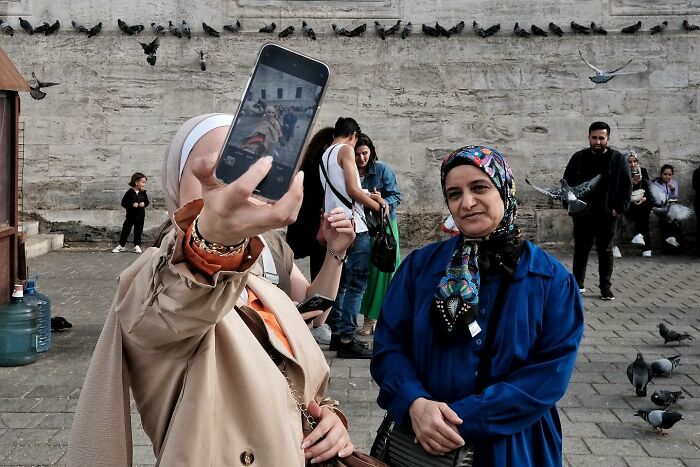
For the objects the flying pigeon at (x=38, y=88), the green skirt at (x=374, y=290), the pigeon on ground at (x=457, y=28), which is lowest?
the green skirt at (x=374, y=290)

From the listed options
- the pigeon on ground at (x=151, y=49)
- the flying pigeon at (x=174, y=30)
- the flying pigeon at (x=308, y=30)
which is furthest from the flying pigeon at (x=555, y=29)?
the pigeon on ground at (x=151, y=49)

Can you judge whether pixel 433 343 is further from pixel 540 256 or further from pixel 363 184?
pixel 363 184

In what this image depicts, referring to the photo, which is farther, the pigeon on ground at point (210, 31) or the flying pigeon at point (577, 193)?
the pigeon on ground at point (210, 31)

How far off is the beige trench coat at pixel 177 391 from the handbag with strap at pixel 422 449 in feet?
2.34

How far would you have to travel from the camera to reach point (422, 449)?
2.37 meters

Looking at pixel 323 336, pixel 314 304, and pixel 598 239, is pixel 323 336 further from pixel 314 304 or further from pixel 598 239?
pixel 314 304

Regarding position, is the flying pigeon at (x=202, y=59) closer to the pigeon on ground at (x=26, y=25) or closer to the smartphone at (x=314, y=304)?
the pigeon on ground at (x=26, y=25)

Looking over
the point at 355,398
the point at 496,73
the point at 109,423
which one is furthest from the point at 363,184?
the point at 496,73

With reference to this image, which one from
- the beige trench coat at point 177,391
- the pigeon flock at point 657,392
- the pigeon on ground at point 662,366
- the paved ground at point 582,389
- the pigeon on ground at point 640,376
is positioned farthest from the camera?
the pigeon on ground at point 662,366

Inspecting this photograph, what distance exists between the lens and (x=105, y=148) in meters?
13.9

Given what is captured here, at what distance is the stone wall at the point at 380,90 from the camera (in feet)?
45.0

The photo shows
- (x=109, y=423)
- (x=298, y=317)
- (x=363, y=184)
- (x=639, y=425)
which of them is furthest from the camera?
(x=363, y=184)

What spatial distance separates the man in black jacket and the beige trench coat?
324 inches

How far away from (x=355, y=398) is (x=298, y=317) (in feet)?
11.3
